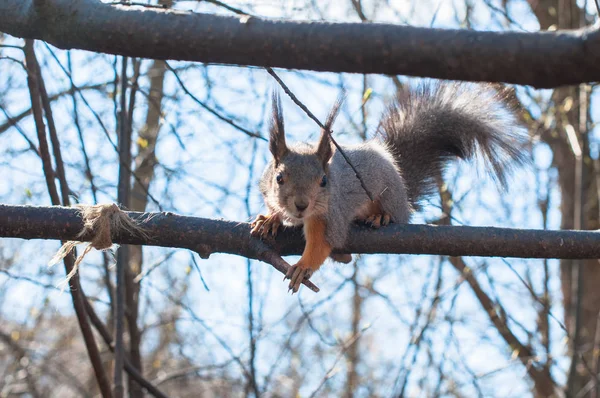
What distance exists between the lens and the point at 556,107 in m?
4.76

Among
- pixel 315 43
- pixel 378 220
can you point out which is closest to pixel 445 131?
pixel 378 220


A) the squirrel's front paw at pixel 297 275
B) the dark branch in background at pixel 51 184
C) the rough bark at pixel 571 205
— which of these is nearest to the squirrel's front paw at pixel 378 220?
the squirrel's front paw at pixel 297 275

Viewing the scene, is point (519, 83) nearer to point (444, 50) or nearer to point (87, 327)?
point (444, 50)

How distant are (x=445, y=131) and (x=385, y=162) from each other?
1.24 feet

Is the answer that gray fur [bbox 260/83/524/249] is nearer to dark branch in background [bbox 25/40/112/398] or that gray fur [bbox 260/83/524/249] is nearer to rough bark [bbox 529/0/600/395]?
dark branch in background [bbox 25/40/112/398]

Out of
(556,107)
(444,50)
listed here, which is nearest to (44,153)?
(444,50)

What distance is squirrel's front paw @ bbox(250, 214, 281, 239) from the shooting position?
2504 mm

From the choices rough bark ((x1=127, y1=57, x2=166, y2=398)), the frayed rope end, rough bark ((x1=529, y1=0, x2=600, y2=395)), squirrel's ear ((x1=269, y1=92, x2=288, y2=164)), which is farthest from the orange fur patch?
rough bark ((x1=529, y1=0, x2=600, y2=395))

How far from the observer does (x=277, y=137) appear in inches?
111

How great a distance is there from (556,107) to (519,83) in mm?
3939

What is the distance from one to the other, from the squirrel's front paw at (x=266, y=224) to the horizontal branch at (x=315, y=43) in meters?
1.25

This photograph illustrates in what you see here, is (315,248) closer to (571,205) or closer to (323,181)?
(323,181)

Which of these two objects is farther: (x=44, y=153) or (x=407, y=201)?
(x=407, y=201)

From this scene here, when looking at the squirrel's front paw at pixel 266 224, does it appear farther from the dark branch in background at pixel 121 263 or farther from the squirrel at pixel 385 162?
the dark branch in background at pixel 121 263
